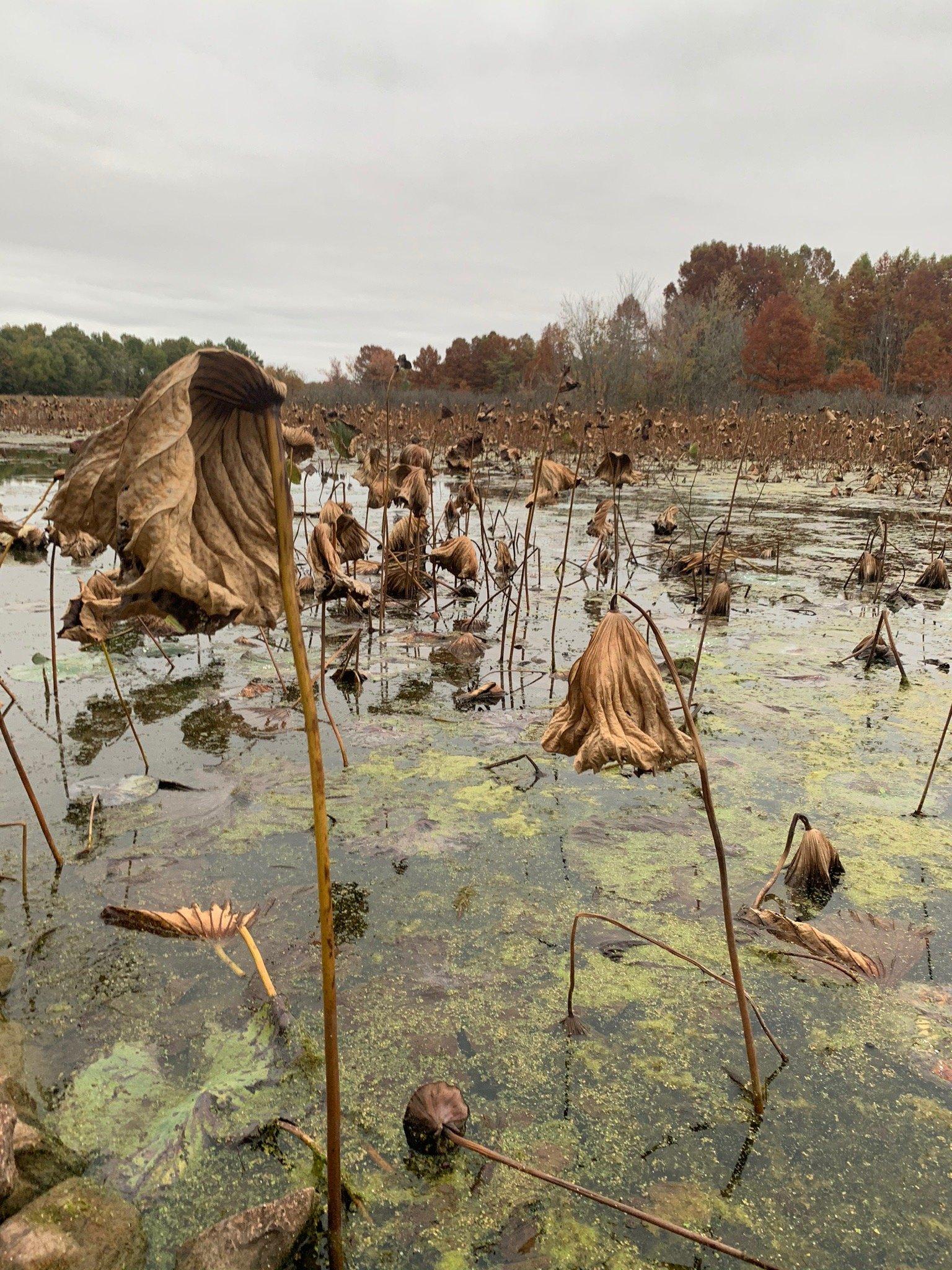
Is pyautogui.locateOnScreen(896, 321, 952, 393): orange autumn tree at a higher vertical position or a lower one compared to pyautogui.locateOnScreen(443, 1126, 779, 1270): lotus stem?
higher

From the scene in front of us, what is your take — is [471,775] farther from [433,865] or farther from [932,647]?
[932,647]

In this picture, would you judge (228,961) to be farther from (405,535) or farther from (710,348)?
(710,348)

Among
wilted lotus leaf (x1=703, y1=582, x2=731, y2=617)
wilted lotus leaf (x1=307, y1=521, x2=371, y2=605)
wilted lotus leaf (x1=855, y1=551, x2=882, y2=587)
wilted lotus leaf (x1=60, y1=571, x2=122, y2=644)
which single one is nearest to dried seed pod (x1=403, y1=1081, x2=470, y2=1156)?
wilted lotus leaf (x1=60, y1=571, x2=122, y2=644)

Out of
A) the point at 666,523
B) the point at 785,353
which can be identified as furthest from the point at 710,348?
the point at 666,523

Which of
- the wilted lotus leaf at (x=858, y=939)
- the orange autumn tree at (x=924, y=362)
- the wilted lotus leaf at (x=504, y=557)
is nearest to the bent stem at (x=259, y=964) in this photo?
the wilted lotus leaf at (x=858, y=939)

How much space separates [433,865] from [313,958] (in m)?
0.42

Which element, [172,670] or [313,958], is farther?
[172,670]

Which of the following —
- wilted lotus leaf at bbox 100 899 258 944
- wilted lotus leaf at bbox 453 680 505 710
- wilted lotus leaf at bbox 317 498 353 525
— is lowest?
wilted lotus leaf at bbox 100 899 258 944

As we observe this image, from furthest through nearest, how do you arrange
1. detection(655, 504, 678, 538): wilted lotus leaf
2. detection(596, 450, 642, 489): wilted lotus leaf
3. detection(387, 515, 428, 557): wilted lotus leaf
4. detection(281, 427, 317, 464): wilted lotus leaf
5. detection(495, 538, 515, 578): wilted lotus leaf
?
detection(655, 504, 678, 538): wilted lotus leaf < detection(495, 538, 515, 578): wilted lotus leaf < detection(387, 515, 428, 557): wilted lotus leaf < detection(596, 450, 642, 489): wilted lotus leaf < detection(281, 427, 317, 464): wilted lotus leaf

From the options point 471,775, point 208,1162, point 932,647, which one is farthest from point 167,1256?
point 932,647

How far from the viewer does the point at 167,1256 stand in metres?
1.04

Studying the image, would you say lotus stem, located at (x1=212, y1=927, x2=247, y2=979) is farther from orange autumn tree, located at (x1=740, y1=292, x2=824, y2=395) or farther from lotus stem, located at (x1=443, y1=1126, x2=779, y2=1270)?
orange autumn tree, located at (x1=740, y1=292, x2=824, y2=395)

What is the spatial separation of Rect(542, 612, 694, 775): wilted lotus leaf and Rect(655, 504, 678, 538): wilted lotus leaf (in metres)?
4.11

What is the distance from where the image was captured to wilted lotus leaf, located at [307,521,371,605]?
9.75 ft
